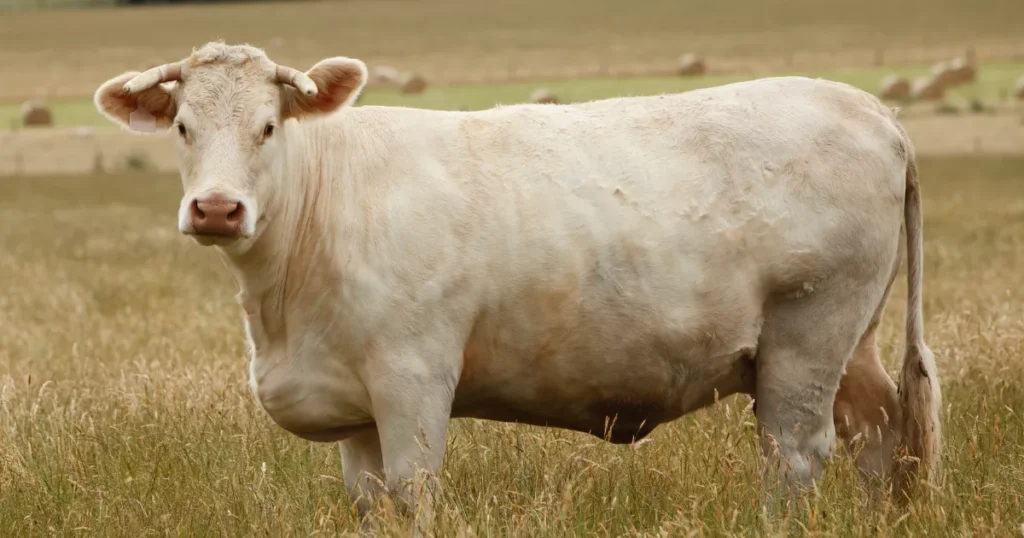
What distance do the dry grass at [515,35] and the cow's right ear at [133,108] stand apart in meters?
54.3

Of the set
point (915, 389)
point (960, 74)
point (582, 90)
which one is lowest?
point (960, 74)

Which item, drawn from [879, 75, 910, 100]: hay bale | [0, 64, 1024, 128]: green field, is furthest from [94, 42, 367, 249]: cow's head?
[879, 75, 910, 100]: hay bale

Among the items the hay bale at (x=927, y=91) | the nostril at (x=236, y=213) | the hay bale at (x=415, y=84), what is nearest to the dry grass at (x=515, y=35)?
the hay bale at (x=415, y=84)

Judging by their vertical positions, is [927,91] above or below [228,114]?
below

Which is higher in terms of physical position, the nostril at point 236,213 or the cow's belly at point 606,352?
the nostril at point 236,213

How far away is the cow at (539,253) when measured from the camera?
495 cm

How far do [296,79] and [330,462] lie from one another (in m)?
2.14

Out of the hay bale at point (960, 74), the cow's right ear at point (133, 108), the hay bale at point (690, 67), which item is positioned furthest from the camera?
the hay bale at point (690, 67)

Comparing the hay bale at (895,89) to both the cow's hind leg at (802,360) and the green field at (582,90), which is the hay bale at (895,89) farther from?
the cow's hind leg at (802,360)

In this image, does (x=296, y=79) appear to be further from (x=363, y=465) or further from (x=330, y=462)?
(x=330, y=462)

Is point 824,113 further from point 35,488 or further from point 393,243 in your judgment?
point 35,488

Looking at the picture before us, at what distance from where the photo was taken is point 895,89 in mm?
44781

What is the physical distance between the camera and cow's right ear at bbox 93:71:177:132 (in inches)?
203

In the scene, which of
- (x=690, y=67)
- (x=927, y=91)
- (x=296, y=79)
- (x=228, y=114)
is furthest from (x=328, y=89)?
(x=690, y=67)
